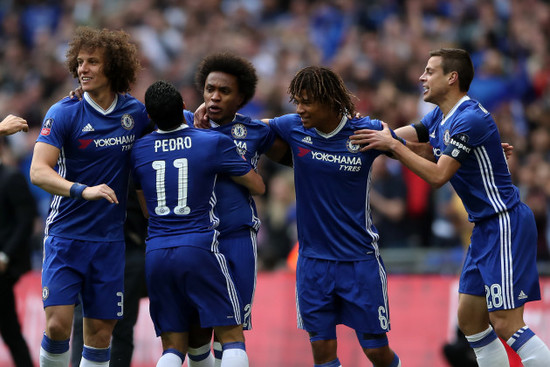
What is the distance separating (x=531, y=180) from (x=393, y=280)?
2358mm

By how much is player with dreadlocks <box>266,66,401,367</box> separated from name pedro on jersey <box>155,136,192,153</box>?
1.03 m

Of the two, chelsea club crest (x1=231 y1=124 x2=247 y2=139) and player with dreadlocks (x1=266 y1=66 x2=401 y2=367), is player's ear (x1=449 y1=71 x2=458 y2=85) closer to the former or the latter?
player with dreadlocks (x1=266 y1=66 x2=401 y2=367)

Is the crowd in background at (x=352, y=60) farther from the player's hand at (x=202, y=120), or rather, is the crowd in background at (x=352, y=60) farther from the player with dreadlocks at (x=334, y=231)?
the player with dreadlocks at (x=334, y=231)

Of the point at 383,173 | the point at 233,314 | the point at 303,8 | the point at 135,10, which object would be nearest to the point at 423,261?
the point at 383,173

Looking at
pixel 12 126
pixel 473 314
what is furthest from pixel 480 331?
pixel 12 126

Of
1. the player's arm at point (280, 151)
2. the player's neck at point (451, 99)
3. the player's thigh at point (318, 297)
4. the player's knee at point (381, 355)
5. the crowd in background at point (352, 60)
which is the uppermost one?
the crowd in background at point (352, 60)

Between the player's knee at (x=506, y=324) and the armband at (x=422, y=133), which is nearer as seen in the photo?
the player's knee at (x=506, y=324)

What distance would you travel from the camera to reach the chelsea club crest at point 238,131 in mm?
7787

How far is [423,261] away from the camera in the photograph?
12102 millimetres

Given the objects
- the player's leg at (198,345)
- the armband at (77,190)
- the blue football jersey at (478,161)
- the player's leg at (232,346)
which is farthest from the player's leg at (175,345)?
the blue football jersey at (478,161)

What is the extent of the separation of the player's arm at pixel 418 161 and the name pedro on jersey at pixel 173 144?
1454mm

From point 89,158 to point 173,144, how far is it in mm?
805

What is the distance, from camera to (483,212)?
7.55 meters

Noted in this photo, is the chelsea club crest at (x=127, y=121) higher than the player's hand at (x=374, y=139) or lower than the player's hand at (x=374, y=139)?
higher
